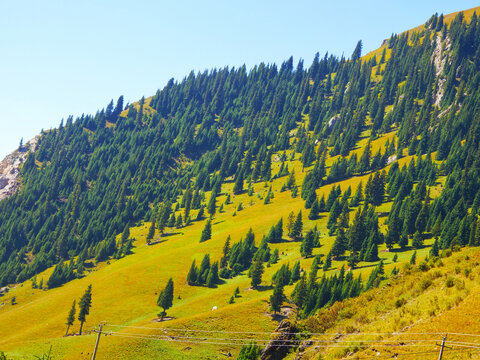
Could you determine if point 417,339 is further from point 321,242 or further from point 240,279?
point 321,242

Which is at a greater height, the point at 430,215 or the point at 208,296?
the point at 430,215

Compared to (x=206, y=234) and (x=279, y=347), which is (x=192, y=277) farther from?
(x=279, y=347)

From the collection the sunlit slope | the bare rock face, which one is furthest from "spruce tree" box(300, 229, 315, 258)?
the bare rock face

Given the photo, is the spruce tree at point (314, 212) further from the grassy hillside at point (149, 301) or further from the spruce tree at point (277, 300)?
the spruce tree at point (277, 300)

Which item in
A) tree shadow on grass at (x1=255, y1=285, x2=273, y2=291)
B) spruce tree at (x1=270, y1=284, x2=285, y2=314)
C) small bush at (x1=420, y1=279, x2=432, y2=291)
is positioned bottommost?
tree shadow on grass at (x1=255, y1=285, x2=273, y2=291)

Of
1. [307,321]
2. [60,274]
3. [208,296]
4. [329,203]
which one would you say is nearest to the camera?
[307,321]

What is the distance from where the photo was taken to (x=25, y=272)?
19675 centimetres

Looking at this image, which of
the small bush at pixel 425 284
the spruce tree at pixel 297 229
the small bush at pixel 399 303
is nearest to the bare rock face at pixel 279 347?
the small bush at pixel 399 303

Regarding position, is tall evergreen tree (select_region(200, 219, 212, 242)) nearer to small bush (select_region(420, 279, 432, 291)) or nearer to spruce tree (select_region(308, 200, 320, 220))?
spruce tree (select_region(308, 200, 320, 220))

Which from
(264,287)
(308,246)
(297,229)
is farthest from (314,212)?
(264,287)

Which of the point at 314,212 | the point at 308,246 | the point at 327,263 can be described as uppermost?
the point at 314,212

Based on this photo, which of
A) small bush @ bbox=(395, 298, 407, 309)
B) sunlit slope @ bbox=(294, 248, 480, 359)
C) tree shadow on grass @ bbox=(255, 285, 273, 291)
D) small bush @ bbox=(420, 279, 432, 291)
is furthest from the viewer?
tree shadow on grass @ bbox=(255, 285, 273, 291)

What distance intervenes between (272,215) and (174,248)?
52.4 m

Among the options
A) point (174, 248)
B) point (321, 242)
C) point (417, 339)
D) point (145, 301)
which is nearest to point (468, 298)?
point (417, 339)
